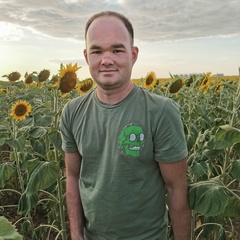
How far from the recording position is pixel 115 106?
1746 mm

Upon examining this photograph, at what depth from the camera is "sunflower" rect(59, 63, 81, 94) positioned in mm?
2682

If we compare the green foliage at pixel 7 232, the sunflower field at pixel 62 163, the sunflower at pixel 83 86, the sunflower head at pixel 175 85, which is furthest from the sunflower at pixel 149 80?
the green foliage at pixel 7 232

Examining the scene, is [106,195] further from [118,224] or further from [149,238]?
[149,238]

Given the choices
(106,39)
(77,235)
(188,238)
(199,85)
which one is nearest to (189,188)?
(188,238)

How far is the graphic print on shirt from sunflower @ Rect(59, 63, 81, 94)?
1128 mm

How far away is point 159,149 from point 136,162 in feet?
0.41

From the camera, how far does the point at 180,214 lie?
183cm

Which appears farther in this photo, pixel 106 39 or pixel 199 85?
pixel 199 85

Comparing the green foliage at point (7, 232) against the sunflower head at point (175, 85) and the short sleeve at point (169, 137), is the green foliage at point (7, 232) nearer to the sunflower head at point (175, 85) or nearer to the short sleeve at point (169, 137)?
the short sleeve at point (169, 137)

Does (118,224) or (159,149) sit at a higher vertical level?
(159,149)

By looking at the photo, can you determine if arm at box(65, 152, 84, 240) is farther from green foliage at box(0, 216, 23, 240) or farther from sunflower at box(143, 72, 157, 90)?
sunflower at box(143, 72, 157, 90)

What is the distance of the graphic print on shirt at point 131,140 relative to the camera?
5.49ft

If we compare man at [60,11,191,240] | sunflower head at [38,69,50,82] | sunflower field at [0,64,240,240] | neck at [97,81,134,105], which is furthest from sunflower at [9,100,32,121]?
neck at [97,81,134,105]

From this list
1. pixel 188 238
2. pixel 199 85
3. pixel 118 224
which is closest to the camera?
pixel 118 224
